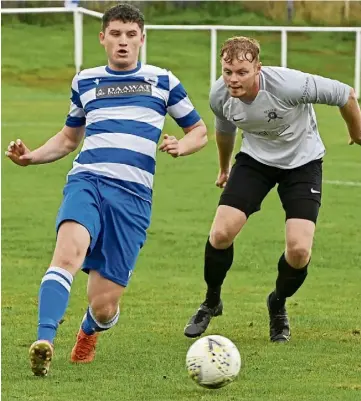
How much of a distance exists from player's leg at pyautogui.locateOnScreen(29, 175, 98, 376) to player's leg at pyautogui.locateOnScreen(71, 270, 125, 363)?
1.41 feet

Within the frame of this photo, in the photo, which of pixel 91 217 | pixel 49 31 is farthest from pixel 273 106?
pixel 49 31

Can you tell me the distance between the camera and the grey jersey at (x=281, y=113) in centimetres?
835

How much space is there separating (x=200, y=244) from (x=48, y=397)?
6.81m

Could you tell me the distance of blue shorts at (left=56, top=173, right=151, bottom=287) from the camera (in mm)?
7504

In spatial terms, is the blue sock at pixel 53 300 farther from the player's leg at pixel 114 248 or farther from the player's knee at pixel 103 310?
the player's knee at pixel 103 310

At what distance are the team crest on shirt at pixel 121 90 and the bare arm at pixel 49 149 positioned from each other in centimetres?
38

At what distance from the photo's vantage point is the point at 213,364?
22.8 ft

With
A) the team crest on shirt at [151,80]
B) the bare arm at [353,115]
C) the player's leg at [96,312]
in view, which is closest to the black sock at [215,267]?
the bare arm at [353,115]

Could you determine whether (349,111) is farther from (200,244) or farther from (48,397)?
(200,244)

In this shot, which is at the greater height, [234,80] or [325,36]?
[234,80]

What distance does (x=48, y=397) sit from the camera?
6.84 meters

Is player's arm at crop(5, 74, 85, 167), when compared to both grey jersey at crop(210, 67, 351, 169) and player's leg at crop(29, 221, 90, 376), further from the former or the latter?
grey jersey at crop(210, 67, 351, 169)

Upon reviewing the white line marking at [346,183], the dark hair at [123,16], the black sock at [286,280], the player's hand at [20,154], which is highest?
the dark hair at [123,16]

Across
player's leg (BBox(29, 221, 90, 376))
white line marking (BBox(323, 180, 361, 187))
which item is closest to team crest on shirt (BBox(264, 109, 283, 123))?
player's leg (BBox(29, 221, 90, 376))
